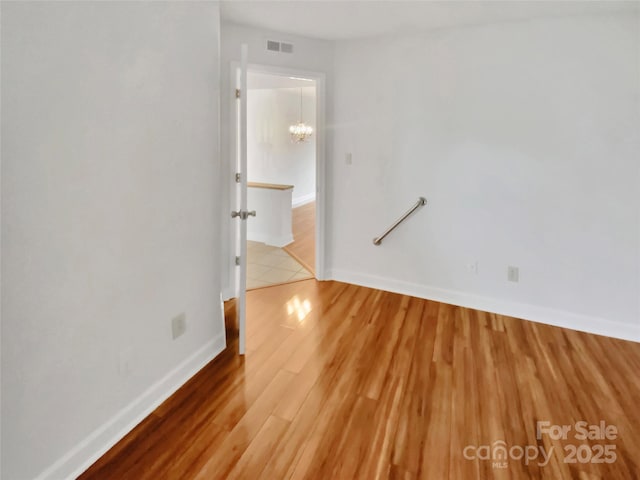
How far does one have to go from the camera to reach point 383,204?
11.5 feet

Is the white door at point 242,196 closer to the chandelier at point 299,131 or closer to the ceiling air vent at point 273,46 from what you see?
the ceiling air vent at point 273,46

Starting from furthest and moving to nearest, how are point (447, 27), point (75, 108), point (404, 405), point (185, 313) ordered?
point (447, 27) → point (185, 313) → point (404, 405) → point (75, 108)

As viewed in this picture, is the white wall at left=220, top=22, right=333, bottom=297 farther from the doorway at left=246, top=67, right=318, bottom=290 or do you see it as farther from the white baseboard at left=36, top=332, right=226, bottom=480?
the white baseboard at left=36, top=332, right=226, bottom=480

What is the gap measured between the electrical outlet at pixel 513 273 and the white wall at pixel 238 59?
219 centimetres

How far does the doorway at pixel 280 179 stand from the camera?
4.41 metres

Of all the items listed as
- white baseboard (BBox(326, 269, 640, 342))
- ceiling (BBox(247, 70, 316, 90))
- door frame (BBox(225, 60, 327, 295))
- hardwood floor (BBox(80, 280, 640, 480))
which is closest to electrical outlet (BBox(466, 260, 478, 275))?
white baseboard (BBox(326, 269, 640, 342))

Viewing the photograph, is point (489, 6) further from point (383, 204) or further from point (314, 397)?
point (314, 397)

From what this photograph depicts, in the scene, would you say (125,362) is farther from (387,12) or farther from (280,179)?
(280,179)

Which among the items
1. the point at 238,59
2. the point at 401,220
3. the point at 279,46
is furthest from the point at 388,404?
the point at 279,46

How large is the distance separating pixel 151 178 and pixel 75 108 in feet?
1.51

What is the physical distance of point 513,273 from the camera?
3033 mm

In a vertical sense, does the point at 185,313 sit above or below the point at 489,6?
below

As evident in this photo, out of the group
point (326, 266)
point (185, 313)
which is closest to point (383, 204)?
point (326, 266)

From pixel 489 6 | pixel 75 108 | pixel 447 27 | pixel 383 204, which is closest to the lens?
pixel 75 108
